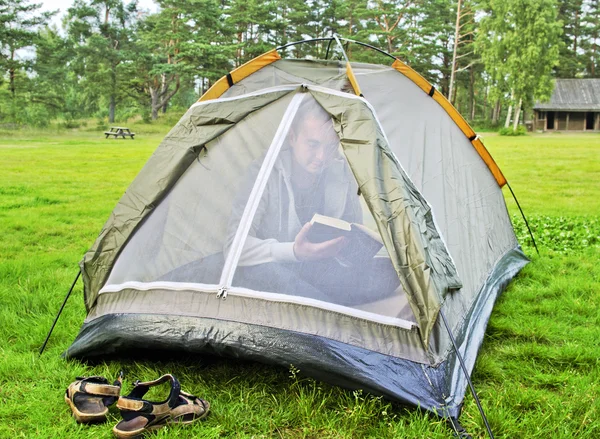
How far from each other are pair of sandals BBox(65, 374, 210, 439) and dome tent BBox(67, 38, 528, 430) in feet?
0.72

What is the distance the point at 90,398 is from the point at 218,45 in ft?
94.6

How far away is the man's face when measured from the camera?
8.73ft

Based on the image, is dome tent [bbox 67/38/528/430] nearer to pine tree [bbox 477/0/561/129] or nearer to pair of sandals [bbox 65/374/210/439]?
pair of sandals [bbox 65/374/210/439]

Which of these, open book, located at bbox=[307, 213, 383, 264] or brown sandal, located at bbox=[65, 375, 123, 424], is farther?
open book, located at bbox=[307, 213, 383, 264]

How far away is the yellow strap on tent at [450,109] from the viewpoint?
3.55 m

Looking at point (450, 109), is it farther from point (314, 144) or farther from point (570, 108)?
point (570, 108)

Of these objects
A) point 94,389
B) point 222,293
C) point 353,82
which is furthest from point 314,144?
point 94,389

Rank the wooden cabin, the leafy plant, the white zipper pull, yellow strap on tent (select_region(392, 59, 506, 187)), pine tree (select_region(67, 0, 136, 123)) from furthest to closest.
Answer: the wooden cabin < pine tree (select_region(67, 0, 136, 123)) < the leafy plant < yellow strap on tent (select_region(392, 59, 506, 187)) < the white zipper pull

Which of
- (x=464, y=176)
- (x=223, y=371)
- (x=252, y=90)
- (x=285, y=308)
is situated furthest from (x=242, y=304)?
(x=464, y=176)

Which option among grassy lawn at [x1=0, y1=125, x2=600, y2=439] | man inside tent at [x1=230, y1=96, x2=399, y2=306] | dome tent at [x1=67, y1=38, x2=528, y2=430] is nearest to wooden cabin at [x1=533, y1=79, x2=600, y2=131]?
grassy lawn at [x1=0, y1=125, x2=600, y2=439]

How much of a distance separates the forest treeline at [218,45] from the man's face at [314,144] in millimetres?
25620

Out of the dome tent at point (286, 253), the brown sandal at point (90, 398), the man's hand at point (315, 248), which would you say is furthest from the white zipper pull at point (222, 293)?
the brown sandal at point (90, 398)

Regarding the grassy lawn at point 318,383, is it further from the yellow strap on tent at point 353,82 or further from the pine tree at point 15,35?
the pine tree at point 15,35

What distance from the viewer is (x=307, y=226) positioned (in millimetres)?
2570
